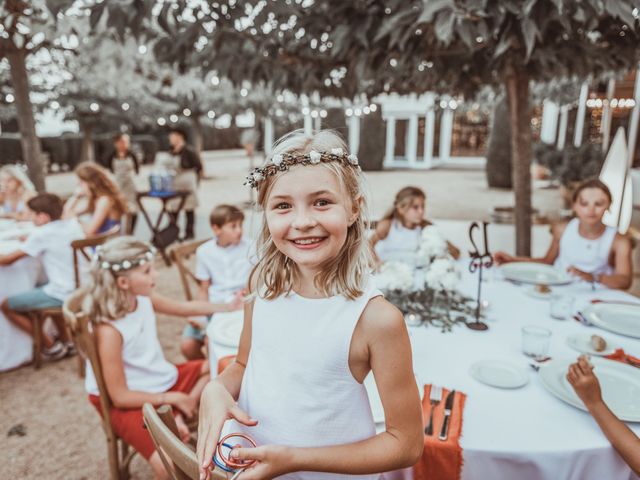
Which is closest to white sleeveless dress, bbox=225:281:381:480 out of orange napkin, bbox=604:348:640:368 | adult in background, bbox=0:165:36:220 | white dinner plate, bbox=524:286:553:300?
orange napkin, bbox=604:348:640:368

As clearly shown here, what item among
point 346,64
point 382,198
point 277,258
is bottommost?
point 382,198

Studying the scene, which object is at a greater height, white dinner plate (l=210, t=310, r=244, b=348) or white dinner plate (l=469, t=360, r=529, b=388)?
white dinner plate (l=469, t=360, r=529, b=388)

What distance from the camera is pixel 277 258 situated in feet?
3.80

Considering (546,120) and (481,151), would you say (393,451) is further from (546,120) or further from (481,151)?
(481,151)

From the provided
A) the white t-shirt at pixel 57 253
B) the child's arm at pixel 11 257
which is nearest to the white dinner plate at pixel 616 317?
the white t-shirt at pixel 57 253

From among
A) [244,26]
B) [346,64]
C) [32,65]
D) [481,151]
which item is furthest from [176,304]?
[481,151]

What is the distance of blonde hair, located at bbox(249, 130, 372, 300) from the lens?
1.03 m

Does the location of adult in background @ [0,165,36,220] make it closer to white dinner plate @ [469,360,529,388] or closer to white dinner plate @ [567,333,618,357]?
white dinner plate @ [469,360,529,388]

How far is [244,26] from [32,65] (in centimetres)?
977

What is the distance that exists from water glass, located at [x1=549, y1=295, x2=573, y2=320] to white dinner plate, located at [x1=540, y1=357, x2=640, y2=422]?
42 centimetres

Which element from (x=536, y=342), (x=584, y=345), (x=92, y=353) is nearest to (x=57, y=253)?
(x=92, y=353)

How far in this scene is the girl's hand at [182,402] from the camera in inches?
77.6

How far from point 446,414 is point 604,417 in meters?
0.42

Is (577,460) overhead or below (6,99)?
below
